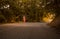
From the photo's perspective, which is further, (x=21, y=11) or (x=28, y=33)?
(x=21, y=11)

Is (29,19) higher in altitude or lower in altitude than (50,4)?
lower

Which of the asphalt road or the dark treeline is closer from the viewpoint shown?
the asphalt road

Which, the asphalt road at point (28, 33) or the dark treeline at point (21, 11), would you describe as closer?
the asphalt road at point (28, 33)

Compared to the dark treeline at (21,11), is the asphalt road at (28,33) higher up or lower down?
higher up

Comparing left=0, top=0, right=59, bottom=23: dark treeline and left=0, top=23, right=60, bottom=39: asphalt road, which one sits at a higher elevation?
left=0, top=23, right=60, bottom=39: asphalt road

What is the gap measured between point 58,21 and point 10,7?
15.3 meters

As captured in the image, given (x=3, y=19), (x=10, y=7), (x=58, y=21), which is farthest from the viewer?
(x=10, y=7)

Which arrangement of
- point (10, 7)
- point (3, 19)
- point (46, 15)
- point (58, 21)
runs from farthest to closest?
1. point (46, 15)
2. point (10, 7)
3. point (3, 19)
4. point (58, 21)

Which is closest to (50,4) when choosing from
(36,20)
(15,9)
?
(15,9)

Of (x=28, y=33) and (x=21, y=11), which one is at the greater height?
(x=28, y=33)

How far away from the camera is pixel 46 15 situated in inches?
1551

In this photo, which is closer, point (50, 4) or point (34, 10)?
point (50, 4)

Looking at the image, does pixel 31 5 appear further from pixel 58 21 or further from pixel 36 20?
pixel 58 21

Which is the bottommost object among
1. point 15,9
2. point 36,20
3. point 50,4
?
point 36,20
